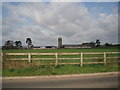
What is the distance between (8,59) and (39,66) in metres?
2.69

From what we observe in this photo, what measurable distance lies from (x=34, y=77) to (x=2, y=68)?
155 inches

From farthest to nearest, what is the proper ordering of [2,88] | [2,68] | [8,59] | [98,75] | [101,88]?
[8,59] < [2,68] < [98,75] < [2,88] < [101,88]

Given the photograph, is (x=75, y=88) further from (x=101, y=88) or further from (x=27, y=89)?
(x=27, y=89)

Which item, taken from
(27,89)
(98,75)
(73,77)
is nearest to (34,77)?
(73,77)

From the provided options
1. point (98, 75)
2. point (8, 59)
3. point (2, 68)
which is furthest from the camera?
point (8, 59)

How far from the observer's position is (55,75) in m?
11.9

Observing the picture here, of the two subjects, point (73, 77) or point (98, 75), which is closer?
point (73, 77)

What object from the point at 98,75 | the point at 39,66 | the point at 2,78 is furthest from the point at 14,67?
the point at 98,75

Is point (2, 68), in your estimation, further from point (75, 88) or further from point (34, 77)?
point (75, 88)

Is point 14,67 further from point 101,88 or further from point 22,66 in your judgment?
point 101,88

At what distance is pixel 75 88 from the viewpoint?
841 centimetres

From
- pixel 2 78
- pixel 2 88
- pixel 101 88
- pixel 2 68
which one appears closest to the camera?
pixel 101 88

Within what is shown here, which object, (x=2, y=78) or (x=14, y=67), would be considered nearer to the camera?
(x=2, y=78)

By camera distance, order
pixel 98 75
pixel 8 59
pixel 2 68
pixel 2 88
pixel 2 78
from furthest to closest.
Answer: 1. pixel 8 59
2. pixel 2 68
3. pixel 98 75
4. pixel 2 78
5. pixel 2 88
